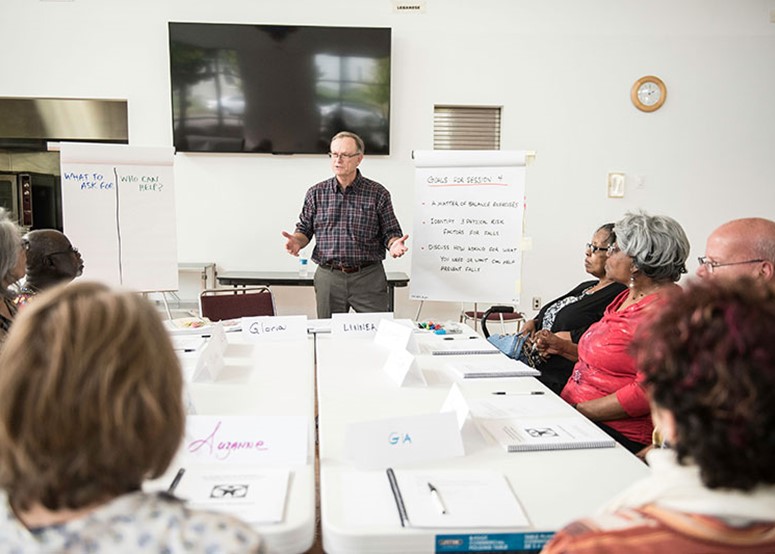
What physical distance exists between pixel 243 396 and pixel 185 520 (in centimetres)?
102

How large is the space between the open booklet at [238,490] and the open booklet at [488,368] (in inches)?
34.8

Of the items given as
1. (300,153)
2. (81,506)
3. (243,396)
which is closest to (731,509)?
(81,506)

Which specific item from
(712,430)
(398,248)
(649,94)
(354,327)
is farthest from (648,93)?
(712,430)

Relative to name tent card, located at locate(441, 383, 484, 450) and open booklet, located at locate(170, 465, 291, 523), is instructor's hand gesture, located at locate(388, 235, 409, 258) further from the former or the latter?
open booklet, located at locate(170, 465, 291, 523)

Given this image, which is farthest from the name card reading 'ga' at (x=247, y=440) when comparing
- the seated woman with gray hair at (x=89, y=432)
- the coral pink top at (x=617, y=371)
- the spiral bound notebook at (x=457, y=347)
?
the coral pink top at (x=617, y=371)

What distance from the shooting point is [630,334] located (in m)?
1.92

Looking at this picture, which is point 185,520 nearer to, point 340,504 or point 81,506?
point 81,506

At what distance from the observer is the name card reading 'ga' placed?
1256 millimetres

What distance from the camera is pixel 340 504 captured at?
42.5 inches

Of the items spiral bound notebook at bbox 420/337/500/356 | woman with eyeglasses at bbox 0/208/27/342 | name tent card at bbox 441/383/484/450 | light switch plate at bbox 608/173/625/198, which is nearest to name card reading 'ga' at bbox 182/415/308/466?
name tent card at bbox 441/383/484/450

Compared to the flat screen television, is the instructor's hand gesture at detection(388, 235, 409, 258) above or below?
below

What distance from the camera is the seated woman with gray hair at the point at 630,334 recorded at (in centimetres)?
186

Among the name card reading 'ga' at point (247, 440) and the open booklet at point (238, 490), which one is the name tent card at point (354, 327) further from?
the open booklet at point (238, 490)

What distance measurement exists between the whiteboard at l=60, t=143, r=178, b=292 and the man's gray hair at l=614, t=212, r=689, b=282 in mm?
2518
